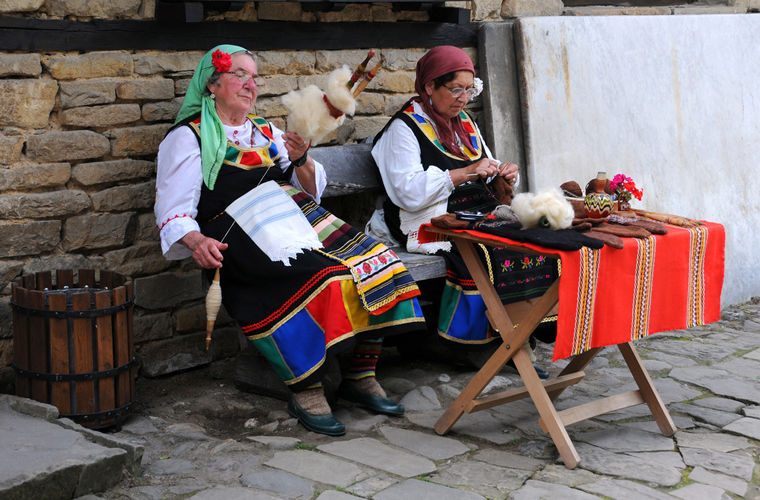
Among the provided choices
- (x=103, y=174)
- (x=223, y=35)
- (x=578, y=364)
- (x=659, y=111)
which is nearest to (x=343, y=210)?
(x=223, y=35)

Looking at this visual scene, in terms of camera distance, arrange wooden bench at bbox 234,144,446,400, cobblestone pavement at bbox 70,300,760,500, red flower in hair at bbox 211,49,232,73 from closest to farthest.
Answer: cobblestone pavement at bbox 70,300,760,500
red flower in hair at bbox 211,49,232,73
wooden bench at bbox 234,144,446,400

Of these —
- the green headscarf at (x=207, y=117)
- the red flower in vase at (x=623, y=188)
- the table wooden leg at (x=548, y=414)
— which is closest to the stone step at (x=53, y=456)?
the green headscarf at (x=207, y=117)

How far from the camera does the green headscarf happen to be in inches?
159

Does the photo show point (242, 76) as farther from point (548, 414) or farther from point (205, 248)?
point (548, 414)

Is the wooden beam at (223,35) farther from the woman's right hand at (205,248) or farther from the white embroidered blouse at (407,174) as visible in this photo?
the woman's right hand at (205,248)

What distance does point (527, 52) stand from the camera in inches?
219

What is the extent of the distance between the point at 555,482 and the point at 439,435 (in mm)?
643

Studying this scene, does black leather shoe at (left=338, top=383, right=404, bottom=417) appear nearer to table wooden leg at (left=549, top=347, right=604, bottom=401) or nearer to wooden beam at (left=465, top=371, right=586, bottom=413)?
wooden beam at (left=465, top=371, right=586, bottom=413)

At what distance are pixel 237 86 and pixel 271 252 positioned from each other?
77 cm

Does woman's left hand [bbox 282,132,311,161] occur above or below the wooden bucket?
above

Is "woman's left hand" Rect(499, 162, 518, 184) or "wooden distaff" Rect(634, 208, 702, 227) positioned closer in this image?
"wooden distaff" Rect(634, 208, 702, 227)

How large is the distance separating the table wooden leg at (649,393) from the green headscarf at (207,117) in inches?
75.2

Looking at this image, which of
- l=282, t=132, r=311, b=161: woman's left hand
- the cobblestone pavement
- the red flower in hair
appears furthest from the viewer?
l=282, t=132, r=311, b=161: woman's left hand

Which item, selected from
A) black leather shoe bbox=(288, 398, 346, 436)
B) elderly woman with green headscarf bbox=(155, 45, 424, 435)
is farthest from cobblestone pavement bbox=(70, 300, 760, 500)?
elderly woman with green headscarf bbox=(155, 45, 424, 435)
